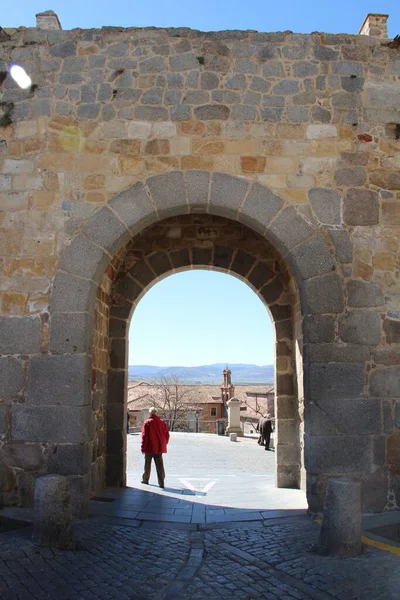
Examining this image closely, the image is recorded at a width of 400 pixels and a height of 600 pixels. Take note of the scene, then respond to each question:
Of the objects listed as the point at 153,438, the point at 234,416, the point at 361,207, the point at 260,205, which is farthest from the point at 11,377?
the point at 234,416

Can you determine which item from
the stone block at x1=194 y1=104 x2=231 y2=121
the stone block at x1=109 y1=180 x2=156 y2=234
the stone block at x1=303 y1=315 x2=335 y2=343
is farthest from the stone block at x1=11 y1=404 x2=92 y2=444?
the stone block at x1=194 y1=104 x2=231 y2=121

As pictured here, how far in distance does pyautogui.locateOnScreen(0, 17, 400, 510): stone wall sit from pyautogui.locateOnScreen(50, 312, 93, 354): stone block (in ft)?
0.05

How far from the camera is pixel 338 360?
5.55 metres

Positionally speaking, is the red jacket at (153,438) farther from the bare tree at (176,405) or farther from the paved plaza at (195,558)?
the bare tree at (176,405)

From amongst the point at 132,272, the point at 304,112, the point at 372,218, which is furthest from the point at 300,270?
the point at 132,272

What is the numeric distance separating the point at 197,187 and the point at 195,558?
3571mm

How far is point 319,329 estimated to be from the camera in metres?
5.61

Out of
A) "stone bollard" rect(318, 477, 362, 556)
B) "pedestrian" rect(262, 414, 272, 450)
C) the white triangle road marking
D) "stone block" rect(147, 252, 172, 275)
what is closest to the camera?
"stone bollard" rect(318, 477, 362, 556)

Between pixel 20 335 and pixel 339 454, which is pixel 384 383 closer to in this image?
pixel 339 454

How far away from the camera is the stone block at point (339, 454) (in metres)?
5.38

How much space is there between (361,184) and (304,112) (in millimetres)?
998

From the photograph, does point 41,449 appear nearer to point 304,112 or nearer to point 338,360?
point 338,360

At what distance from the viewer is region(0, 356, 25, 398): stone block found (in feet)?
18.4

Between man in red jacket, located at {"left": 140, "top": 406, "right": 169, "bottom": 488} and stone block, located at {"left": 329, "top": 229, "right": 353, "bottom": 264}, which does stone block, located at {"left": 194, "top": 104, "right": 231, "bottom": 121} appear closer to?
stone block, located at {"left": 329, "top": 229, "right": 353, "bottom": 264}
